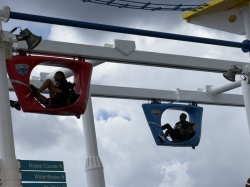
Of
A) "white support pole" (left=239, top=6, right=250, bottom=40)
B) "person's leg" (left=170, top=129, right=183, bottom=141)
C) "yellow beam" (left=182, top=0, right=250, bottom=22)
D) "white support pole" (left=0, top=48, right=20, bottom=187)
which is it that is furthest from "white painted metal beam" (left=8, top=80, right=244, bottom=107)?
"white support pole" (left=0, top=48, right=20, bottom=187)

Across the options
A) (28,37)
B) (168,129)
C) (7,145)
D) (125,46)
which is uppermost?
(125,46)

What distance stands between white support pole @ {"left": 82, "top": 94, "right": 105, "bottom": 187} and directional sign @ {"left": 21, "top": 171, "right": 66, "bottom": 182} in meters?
2.78

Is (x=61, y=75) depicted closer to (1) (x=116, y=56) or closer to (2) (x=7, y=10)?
(1) (x=116, y=56)

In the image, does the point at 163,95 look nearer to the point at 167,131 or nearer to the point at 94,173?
the point at 167,131

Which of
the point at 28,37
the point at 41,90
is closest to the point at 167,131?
the point at 41,90

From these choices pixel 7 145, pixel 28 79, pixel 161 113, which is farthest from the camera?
pixel 161 113

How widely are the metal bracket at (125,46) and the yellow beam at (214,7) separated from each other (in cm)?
92

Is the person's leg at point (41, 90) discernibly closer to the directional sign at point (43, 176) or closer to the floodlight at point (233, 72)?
the directional sign at point (43, 176)

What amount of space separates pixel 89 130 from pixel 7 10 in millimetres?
3897

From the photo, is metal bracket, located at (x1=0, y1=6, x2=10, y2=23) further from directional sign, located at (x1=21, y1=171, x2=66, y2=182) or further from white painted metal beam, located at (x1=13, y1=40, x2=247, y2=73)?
white painted metal beam, located at (x1=13, y1=40, x2=247, y2=73)

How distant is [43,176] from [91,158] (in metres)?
3.06

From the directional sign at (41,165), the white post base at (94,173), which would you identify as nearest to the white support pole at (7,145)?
the directional sign at (41,165)

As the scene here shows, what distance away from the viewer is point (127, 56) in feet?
35.0

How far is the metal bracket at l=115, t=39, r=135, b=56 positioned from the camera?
10.6 meters
